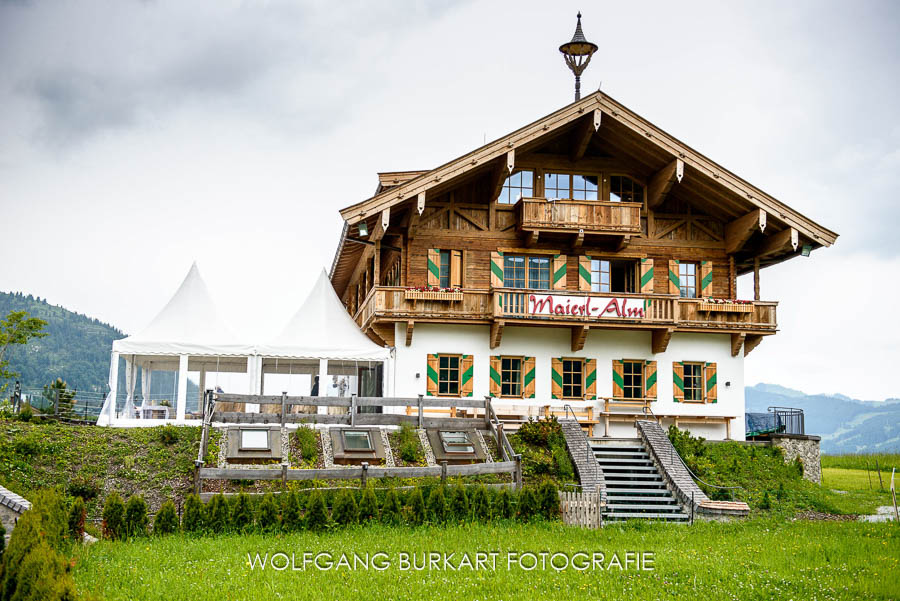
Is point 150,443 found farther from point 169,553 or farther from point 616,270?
point 616,270

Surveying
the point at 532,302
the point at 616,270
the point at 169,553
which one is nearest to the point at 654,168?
the point at 616,270

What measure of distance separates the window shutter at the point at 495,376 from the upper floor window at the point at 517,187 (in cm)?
490

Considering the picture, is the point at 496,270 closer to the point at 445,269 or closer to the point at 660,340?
the point at 445,269

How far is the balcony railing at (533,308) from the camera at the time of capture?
2683 cm

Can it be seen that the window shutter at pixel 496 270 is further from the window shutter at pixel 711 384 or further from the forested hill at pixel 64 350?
the forested hill at pixel 64 350

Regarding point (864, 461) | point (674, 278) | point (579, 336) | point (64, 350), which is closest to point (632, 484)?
point (579, 336)

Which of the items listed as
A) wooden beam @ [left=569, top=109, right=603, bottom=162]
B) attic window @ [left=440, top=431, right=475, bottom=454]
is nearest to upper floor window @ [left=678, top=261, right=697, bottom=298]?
wooden beam @ [left=569, top=109, right=603, bottom=162]

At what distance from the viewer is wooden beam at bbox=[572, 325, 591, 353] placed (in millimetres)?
27391

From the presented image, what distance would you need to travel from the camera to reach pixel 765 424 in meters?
31.4

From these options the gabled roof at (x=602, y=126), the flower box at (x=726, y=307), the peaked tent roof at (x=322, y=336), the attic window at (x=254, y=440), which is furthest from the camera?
the flower box at (x=726, y=307)

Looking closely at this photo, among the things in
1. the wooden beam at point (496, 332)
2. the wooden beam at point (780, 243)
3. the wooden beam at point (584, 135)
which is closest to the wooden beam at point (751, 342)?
the wooden beam at point (780, 243)

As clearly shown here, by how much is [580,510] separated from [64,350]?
420 ft

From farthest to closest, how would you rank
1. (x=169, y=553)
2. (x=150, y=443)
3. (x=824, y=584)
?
(x=150, y=443)
(x=169, y=553)
(x=824, y=584)

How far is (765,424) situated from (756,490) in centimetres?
835
